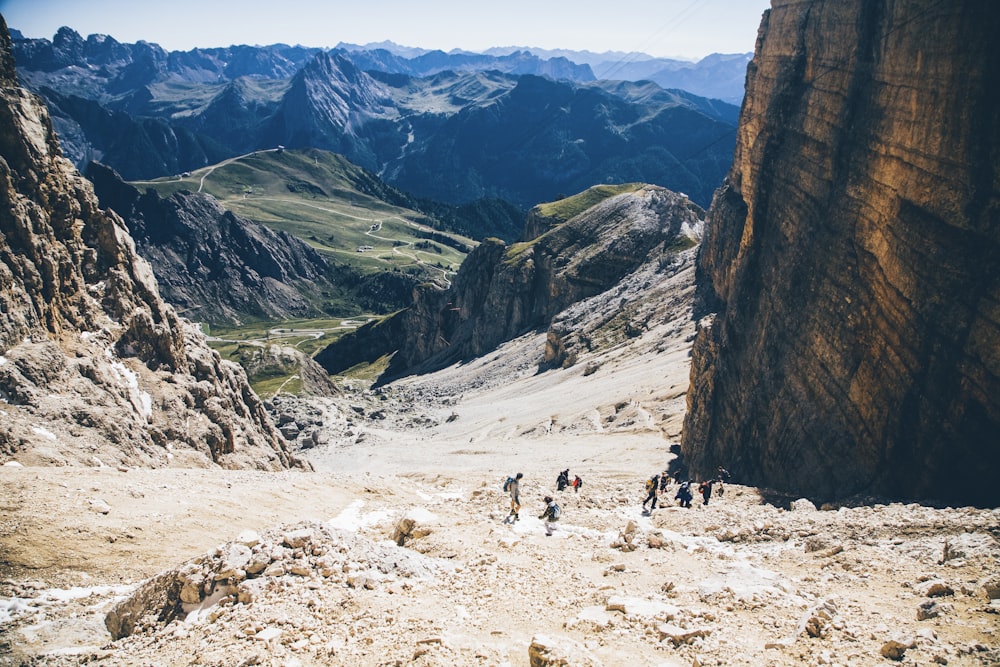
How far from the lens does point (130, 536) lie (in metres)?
22.1

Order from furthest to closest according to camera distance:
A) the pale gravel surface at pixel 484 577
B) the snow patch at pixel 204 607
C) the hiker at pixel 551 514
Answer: the hiker at pixel 551 514 < the snow patch at pixel 204 607 < the pale gravel surface at pixel 484 577

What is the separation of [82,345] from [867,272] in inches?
1884

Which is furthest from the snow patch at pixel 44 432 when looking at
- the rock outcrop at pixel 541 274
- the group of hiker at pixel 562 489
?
the rock outcrop at pixel 541 274

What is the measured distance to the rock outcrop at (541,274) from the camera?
138m

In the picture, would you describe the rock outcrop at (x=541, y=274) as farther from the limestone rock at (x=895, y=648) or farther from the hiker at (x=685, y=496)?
the limestone rock at (x=895, y=648)

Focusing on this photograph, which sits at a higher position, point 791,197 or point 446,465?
point 791,197

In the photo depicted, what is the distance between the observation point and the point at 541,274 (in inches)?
6043

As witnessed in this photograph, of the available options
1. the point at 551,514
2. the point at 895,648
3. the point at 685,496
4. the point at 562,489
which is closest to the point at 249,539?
the point at 551,514

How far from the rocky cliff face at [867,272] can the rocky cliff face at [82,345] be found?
37.8 meters

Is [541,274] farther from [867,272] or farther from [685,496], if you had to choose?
[685,496]

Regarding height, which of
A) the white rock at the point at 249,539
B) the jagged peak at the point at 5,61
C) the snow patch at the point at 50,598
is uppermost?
the jagged peak at the point at 5,61

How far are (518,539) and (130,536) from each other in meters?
14.0

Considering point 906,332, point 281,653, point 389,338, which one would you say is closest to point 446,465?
point 906,332

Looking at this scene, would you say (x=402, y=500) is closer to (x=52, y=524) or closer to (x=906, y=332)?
(x=52, y=524)
